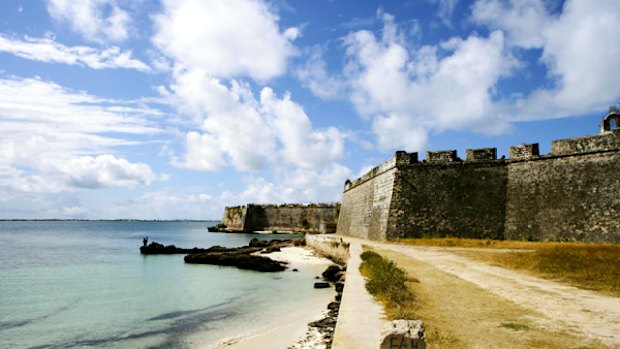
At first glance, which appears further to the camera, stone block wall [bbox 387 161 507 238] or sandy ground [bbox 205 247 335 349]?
stone block wall [bbox 387 161 507 238]

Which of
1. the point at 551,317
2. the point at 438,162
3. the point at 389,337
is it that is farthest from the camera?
the point at 438,162

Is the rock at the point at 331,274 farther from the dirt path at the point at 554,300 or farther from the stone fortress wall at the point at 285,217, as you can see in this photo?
the stone fortress wall at the point at 285,217

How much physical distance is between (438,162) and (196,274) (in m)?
16.4

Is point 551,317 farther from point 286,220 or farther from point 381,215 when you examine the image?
point 286,220

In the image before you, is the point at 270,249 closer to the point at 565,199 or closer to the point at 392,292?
the point at 565,199

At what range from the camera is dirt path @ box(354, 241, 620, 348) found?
231 inches

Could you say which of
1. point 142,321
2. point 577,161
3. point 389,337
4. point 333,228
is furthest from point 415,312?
point 333,228

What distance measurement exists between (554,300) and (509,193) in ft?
49.6

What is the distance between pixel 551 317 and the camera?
255 inches

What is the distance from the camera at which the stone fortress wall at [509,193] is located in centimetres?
1744

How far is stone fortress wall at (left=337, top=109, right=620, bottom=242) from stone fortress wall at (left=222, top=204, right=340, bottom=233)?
42.6 m

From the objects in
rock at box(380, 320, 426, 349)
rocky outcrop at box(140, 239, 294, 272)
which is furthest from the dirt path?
rocky outcrop at box(140, 239, 294, 272)

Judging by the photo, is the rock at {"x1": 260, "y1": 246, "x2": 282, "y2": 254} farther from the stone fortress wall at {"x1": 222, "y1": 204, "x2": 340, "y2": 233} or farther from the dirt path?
the stone fortress wall at {"x1": 222, "y1": 204, "x2": 340, "y2": 233}

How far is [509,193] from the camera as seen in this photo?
70.6 feet
